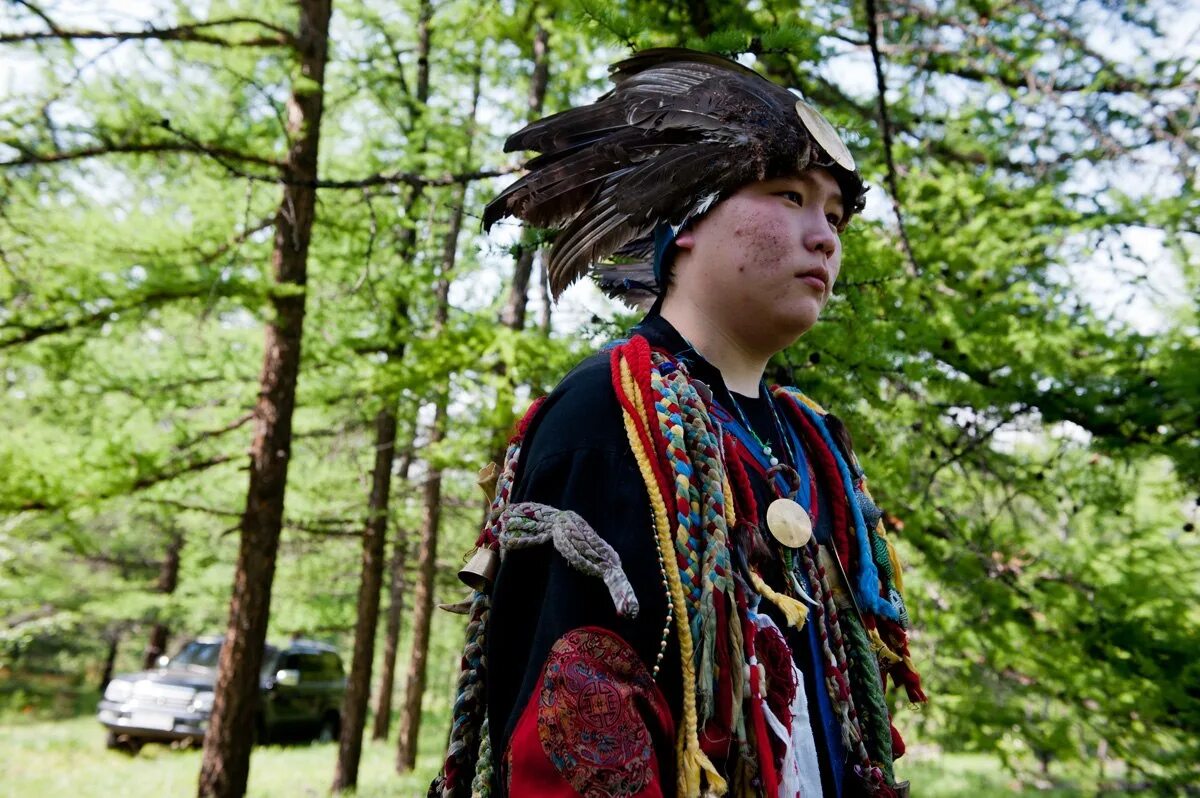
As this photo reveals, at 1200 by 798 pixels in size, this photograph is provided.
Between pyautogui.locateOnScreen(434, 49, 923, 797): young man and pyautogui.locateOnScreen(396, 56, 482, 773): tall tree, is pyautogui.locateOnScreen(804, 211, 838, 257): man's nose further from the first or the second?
pyautogui.locateOnScreen(396, 56, 482, 773): tall tree

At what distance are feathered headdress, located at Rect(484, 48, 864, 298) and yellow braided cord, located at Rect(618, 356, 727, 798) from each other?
22.7 inches

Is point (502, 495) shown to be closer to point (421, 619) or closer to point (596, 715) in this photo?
point (596, 715)

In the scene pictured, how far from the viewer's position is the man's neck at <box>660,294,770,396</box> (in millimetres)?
1800

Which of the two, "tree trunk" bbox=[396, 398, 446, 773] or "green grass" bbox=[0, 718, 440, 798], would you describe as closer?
"green grass" bbox=[0, 718, 440, 798]

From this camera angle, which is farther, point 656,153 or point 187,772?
point 187,772

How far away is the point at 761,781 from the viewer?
1.39m

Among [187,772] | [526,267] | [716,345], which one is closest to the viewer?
[716,345]

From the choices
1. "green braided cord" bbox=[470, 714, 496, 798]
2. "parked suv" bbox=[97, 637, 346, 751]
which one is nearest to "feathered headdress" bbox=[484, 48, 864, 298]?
"green braided cord" bbox=[470, 714, 496, 798]

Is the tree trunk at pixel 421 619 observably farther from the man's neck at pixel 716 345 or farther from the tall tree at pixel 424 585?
the man's neck at pixel 716 345

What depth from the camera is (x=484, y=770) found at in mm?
1448

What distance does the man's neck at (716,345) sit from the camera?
1.80m

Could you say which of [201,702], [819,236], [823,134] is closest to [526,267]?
[823,134]

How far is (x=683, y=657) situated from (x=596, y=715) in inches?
7.4

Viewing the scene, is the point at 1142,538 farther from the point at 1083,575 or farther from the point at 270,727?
the point at 270,727
